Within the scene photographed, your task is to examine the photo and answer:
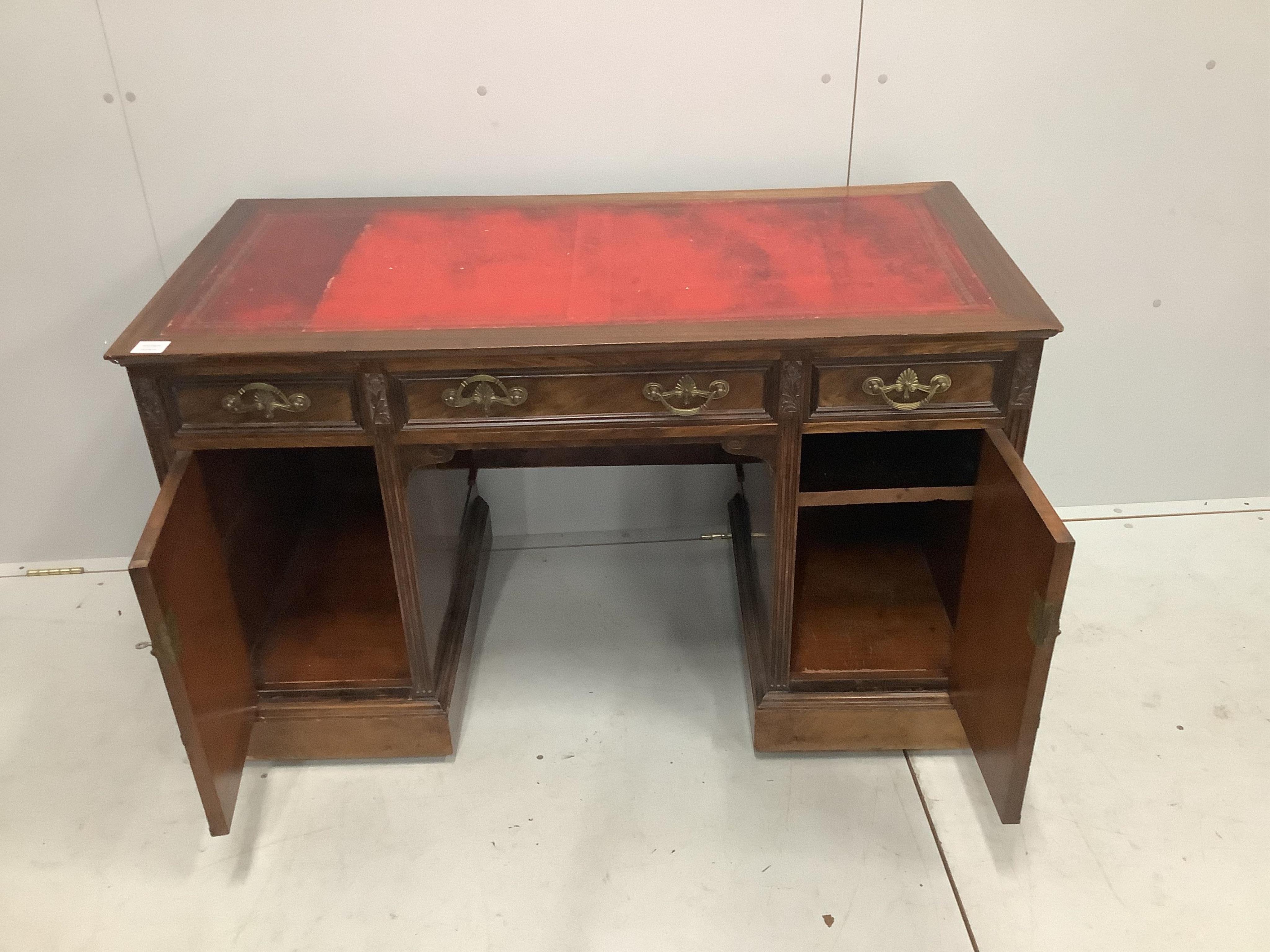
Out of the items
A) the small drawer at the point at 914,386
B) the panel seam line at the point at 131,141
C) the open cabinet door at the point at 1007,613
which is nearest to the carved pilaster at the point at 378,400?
the small drawer at the point at 914,386

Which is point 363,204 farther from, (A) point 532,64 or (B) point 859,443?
(B) point 859,443

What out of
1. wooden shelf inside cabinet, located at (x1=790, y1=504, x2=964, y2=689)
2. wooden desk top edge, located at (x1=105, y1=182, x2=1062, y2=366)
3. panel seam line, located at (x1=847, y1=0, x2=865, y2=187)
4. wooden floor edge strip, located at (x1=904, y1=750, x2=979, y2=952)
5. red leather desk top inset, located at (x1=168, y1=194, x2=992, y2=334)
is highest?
panel seam line, located at (x1=847, y1=0, x2=865, y2=187)

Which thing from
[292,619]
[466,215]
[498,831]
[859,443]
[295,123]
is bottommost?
[498,831]

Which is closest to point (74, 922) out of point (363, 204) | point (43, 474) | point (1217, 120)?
point (43, 474)

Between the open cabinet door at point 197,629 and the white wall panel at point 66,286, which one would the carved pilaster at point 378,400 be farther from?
the white wall panel at point 66,286

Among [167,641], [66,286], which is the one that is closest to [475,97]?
[66,286]

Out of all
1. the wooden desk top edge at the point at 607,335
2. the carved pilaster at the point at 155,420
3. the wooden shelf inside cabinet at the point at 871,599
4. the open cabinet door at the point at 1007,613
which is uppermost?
the wooden desk top edge at the point at 607,335

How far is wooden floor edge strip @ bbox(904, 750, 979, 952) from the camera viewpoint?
1.46 metres

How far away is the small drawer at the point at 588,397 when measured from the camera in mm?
1395

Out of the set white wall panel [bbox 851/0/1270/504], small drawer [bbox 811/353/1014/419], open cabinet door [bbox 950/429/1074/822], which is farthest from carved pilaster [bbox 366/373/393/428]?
white wall panel [bbox 851/0/1270/504]

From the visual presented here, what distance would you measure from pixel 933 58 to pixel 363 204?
3.38 feet

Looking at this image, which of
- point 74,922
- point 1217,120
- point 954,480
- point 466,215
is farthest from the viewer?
point 1217,120

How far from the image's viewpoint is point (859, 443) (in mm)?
1787

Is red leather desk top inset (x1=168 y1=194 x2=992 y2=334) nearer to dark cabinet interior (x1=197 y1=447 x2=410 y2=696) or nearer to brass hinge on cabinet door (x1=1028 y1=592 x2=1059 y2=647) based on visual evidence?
dark cabinet interior (x1=197 y1=447 x2=410 y2=696)
